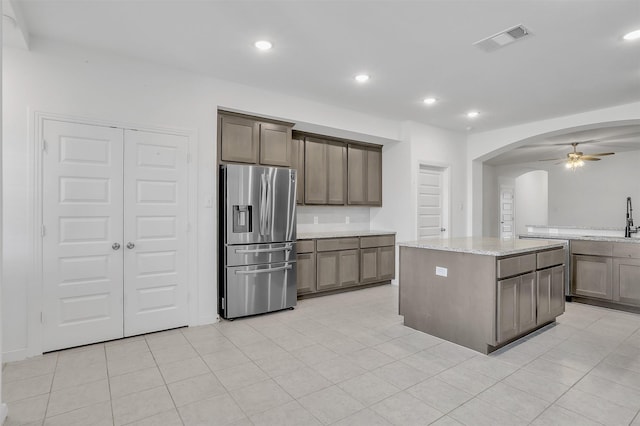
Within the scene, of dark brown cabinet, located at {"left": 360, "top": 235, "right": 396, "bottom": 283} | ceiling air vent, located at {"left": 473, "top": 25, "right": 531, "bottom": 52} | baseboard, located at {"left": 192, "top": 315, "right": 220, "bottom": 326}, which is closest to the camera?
ceiling air vent, located at {"left": 473, "top": 25, "right": 531, "bottom": 52}

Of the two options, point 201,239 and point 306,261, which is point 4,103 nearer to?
point 201,239

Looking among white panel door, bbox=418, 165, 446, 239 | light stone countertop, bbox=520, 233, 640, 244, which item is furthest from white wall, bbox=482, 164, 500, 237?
light stone countertop, bbox=520, 233, 640, 244

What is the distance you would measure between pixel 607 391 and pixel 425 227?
3.65 meters

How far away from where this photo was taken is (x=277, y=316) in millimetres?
4059

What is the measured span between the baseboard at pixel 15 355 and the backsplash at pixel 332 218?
3427 mm

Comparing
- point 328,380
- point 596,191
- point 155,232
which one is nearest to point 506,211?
point 596,191

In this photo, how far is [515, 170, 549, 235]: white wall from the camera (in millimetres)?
10453

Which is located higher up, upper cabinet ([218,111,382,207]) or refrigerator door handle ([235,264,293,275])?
→ upper cabinet ([218,111,382,207])

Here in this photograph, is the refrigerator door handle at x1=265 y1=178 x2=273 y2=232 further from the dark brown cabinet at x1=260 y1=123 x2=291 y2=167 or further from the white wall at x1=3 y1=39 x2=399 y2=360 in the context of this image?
the white wall at x1=3 y1=39 x2=399 y2=360

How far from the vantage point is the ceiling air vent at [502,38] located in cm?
281

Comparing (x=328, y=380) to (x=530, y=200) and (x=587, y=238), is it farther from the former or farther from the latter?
(x=530, y=200)

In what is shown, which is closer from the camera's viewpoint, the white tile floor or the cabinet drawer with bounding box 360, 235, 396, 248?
the white tile floor

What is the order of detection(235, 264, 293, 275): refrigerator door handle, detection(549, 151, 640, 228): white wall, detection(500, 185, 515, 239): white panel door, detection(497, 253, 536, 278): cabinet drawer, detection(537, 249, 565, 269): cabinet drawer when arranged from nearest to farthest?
detection(497, 253, 536, 278): cabinet drawer → detection(537, 249, 565, 269): cabinet drawer → detection(235, 264, 293, 275): refrigerator door handle → detection(549, 151, 640, 228): white wall → detection(500, 185, 515, 239): white panel door

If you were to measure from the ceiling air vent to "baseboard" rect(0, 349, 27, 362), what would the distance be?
460 centimetres
